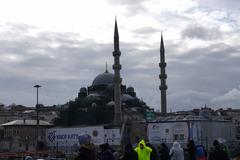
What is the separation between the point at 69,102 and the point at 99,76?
290 inches

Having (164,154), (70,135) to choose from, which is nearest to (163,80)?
(70,135)

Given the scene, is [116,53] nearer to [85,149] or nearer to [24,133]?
[24,133]

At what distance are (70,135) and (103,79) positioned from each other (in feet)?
54.2

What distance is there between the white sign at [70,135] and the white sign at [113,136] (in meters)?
0.60

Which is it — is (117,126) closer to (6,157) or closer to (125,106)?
(125,106)

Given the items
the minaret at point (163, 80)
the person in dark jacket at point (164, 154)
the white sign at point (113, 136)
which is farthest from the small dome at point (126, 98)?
the person in dark jacket at point (164, 154)

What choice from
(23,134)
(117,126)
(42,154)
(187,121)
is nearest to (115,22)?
(117,126)

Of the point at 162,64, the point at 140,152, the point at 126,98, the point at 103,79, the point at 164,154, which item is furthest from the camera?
the point at 103,79

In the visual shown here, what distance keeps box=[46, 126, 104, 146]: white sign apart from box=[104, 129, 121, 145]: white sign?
0.60 meters

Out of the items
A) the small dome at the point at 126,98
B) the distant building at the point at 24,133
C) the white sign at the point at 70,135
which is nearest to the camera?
the white sign at the point at 70,135

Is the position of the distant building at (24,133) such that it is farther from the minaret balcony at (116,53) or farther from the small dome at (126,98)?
the minaret balcony at (116,53)

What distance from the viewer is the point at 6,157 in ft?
111

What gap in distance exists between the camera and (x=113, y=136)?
53.4 metres

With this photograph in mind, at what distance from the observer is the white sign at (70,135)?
54375mm
